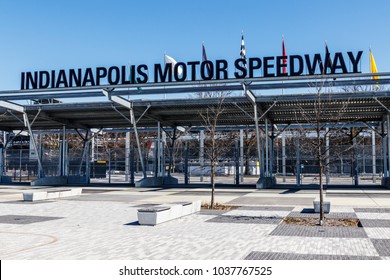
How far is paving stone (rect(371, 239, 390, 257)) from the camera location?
905 centimetres

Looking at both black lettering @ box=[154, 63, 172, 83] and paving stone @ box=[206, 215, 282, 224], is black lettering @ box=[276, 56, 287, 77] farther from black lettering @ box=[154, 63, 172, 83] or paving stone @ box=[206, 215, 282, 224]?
paving stone @ box=[206, 215, 282, 224]

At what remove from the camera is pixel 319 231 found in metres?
12.2

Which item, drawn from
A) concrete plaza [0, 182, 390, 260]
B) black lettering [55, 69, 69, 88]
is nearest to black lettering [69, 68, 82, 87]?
black lettering [55, 69, 69, 88]

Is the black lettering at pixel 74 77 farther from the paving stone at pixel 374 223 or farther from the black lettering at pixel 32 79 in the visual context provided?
the paving stone at pixel 374 223

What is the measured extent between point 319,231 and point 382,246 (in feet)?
8.16

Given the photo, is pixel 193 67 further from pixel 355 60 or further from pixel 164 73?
pixel 355 60

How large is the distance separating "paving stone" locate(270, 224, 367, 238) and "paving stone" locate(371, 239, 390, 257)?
77cm

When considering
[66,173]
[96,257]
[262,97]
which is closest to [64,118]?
[66,173]

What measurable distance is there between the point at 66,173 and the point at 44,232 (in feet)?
98.5

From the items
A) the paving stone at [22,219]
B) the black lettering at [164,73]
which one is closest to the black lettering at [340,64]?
the black lettering at [164,73]

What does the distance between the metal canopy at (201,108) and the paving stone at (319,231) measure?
12622mm

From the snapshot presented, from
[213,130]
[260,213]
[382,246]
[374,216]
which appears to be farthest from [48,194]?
[382,246]

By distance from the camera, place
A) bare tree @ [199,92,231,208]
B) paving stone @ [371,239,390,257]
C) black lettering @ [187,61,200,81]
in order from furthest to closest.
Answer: black lettering @ [187,61,200,81]
bare tree @ [199,92,231,208]
paving stone @ [371,239,390,257]
